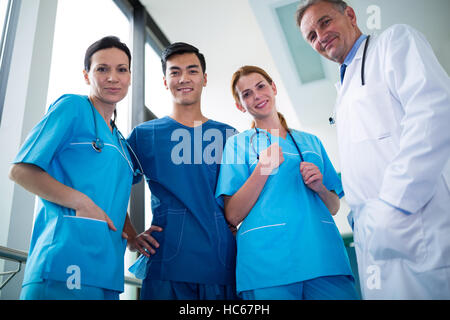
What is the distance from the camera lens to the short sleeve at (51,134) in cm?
92

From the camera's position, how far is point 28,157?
Result: 917 millimetres

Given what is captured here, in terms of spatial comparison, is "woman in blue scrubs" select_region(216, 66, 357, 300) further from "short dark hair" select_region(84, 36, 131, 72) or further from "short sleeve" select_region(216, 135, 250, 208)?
"short dark hair" select_region(84, 36, 131, 72)

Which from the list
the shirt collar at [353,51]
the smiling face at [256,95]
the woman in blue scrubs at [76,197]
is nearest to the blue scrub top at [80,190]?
the woman in blue scrubs at [76,197]

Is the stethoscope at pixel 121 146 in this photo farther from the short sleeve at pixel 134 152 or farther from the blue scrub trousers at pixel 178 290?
the blue scrub trousers at pixel 178 290

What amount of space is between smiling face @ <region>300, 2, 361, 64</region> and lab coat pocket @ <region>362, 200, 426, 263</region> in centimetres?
58

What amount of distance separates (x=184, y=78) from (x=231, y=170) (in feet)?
1.43

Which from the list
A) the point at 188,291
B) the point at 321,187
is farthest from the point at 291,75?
the point at 188,291

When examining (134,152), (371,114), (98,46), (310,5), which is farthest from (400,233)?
(98,46)

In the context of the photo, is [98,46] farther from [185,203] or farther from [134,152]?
[185,203]

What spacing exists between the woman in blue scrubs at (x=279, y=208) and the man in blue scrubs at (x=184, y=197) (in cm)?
8

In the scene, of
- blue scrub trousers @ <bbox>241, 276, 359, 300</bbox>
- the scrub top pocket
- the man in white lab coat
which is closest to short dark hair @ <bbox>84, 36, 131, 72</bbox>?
the scrub top pocket

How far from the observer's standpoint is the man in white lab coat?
774mm

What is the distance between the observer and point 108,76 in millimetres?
1206

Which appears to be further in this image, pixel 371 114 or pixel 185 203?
pixel 185 203
